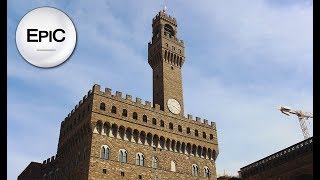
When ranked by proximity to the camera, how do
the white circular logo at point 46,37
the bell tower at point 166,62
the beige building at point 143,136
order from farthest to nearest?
the bell tower at point 166,62 → the beige building at point 143,136 → the white circular logo at point 46,37

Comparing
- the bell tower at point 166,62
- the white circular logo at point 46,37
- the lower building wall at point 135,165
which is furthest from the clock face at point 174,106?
the white circular logo at point 46,37

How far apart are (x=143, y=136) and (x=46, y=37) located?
1422 inches

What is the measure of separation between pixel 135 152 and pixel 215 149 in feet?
40.4

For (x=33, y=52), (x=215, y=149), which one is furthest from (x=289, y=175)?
(x=33, y=52)

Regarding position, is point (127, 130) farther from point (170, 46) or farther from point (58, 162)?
point (170, 46)

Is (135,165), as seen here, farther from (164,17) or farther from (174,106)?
(164,17)

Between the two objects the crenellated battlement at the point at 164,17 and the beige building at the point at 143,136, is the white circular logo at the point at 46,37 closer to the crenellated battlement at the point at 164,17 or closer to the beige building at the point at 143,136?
the beige building at the point at 143,136

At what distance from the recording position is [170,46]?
50.0m

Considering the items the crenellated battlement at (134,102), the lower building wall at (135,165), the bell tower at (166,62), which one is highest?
the bell tower at (166,62)

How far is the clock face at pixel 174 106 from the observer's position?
45750 millimetres

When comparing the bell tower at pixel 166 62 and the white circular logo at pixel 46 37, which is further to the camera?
the bell tower at pixel 166 62

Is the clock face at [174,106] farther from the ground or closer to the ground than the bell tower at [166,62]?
closer to the ground

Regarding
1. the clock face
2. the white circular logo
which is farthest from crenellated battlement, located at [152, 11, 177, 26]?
the white circular logo

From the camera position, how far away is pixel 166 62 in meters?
48.8
